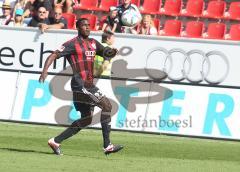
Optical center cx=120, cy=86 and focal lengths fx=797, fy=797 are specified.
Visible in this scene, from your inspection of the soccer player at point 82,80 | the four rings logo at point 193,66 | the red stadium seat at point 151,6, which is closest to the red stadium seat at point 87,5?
the red stadium seat at point 151,6

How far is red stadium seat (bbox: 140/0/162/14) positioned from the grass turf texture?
7.07 meters

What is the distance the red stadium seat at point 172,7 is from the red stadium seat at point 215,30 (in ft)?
5.26

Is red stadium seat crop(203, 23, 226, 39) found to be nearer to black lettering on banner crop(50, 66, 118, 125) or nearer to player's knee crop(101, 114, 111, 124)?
black lettering on banner crop(50, 66, 118, 125)

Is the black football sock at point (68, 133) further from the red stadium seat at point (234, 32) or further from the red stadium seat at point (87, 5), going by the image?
the red stadium seat at point (87, 5)

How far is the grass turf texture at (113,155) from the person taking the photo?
10.8 metres

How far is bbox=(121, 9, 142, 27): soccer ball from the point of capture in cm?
1883

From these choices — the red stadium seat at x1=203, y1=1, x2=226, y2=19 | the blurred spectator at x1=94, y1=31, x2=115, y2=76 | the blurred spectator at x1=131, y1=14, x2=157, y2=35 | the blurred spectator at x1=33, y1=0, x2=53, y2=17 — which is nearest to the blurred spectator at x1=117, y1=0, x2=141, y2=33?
the blurred spectator at x1=131, y1=14, x2=157, y2=35

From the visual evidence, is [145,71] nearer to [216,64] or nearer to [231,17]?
[216,64]

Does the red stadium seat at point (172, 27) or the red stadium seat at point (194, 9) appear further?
the red stadium seat at point (194, 9)

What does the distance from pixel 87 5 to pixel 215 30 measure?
430cm

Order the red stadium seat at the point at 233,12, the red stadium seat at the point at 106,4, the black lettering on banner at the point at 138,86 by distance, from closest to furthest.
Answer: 1. the black lettering on banner at the point at 138,86
2. the red stadium seat at the point at 233,12
3. the red stadium seat at the point at 106,4

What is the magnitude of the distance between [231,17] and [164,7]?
202cm

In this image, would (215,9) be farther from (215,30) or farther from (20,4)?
(20,4)

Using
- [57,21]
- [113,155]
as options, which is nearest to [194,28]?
[57,21]
